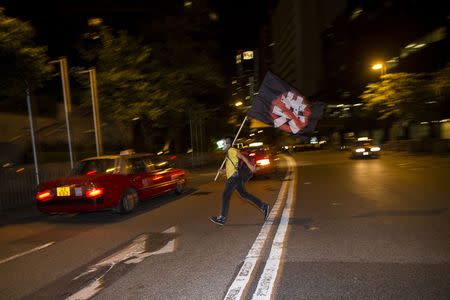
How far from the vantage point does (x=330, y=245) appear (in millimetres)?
5547

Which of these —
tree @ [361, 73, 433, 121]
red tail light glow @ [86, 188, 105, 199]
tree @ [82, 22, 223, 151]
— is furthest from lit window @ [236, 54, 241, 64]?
red tail light glow @ [86, 188, 105, 199]

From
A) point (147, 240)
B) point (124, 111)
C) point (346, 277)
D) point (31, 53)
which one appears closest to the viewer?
point (346, 277)

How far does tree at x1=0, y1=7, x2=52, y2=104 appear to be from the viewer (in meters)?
9.98

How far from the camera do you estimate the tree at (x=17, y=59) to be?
9.98 m

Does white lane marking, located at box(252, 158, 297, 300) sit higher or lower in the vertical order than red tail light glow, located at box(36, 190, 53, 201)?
lower

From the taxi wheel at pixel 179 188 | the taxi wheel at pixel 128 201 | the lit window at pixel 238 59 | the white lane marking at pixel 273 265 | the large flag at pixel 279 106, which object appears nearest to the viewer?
the white lane marking at pixel 273 265

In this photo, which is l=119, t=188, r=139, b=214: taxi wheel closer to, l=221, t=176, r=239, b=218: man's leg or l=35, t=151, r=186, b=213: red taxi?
l=35, t=151, r=186, b=213: red taxi

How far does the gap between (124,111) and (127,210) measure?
Result: 9.39 meters

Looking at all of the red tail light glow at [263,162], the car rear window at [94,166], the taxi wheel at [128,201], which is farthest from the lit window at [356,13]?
the taxi wheel at [128,201]

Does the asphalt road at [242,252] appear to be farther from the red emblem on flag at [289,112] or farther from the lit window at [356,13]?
the lit window at [356,13]

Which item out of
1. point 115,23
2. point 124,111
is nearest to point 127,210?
point 124,111

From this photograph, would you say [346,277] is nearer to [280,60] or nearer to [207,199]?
[207,199]

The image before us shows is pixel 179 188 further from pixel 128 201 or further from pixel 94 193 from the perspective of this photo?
pixel 94 193

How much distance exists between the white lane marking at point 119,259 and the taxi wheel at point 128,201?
2400 millimetres
